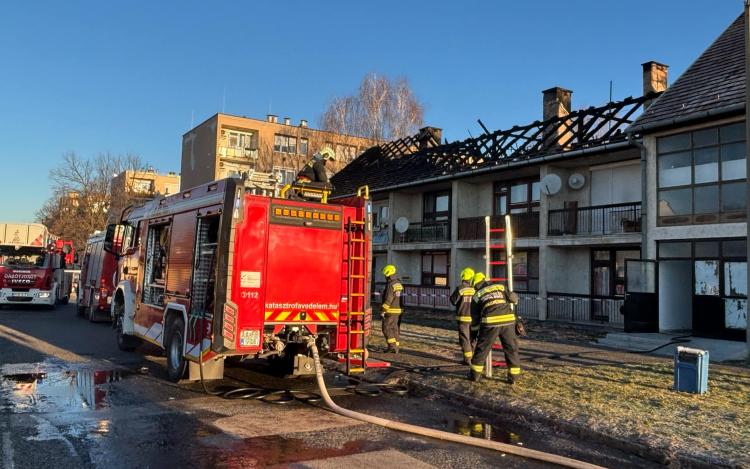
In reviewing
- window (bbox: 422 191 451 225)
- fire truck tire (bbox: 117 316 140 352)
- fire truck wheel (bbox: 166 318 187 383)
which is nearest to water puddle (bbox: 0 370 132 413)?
fire truck wheel (bbox: 166 318 187 383)

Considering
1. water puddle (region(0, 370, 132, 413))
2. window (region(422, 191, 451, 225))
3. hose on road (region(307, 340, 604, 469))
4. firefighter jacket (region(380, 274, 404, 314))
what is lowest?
water puddle (region(0, 370, 132, 413))

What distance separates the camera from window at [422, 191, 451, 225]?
25.5m

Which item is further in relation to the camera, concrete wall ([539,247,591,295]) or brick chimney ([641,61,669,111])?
brick chimney ([641,61,669,111])

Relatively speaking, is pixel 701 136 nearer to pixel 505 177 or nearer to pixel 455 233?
pixel 505 177

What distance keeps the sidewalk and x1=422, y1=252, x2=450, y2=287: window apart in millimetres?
12985

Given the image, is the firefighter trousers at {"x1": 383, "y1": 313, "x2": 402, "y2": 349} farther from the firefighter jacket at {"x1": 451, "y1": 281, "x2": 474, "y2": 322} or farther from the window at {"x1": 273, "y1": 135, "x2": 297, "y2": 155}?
the window at {"x1": 273, "y1": 135, "x2": 297, "y2": 155}

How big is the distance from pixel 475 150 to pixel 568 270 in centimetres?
644

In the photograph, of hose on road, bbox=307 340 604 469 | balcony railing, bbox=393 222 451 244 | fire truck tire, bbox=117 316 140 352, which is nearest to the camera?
hose on road, bbox=307 340 604 469

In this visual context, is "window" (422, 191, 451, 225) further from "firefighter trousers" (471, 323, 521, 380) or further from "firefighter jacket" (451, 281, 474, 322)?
"firefighter trousers" (471, 323, 521, 380)

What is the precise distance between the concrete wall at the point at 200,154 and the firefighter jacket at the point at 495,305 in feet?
133

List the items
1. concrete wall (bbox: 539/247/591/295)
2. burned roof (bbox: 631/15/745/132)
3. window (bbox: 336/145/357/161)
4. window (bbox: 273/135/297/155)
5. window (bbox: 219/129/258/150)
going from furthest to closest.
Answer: window (bbox: 273/135/297/155), window (bbox: 219/129/258/150), window (bbox: 336/145/357/161), concrete wall (bbox: 539/247/591/295), burned roof (bbox: 631/15/745/132)

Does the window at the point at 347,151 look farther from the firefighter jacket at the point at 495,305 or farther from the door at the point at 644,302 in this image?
the firefighter jacket at the point at 495,305

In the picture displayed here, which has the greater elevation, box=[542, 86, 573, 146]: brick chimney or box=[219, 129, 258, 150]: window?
box=[219, 129, 258, 150]: window

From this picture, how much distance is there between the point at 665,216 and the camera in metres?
14.8
